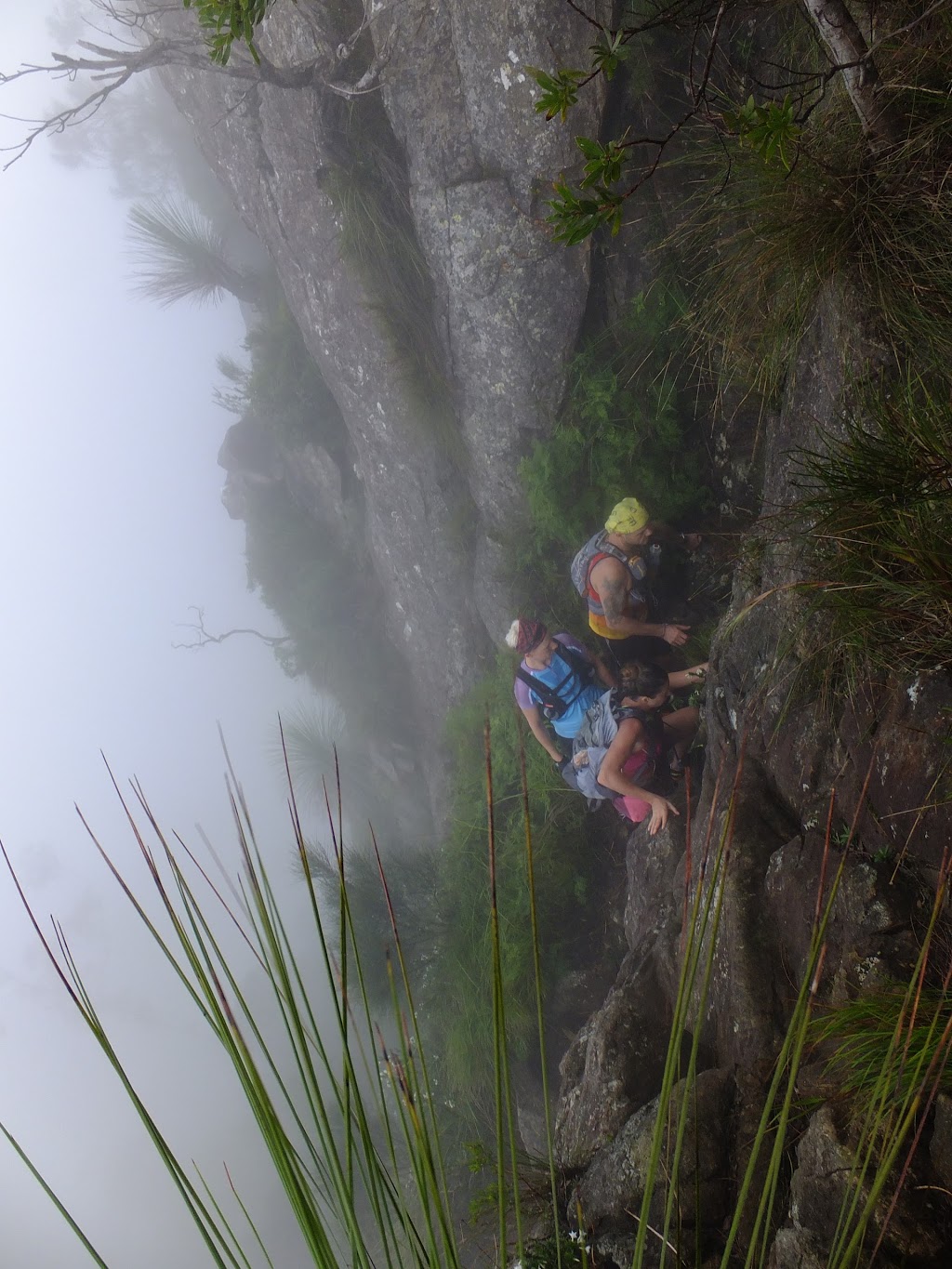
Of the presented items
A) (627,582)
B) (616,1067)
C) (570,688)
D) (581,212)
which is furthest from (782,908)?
(581,212)

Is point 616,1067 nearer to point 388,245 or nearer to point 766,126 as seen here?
point 766,126

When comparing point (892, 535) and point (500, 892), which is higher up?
point (892, 535)

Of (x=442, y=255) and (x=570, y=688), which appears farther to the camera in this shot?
(x=442, y=255)

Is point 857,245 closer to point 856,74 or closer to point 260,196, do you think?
point 856,74

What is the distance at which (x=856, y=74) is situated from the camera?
206 centimetres

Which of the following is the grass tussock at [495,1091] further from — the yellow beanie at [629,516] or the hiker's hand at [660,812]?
the yellow beanie at [629,516]

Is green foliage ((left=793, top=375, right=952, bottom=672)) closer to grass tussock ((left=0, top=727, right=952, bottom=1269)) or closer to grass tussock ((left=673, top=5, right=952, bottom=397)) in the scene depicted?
grass tussock ((left=673, top=5, right=952, bottom=397))

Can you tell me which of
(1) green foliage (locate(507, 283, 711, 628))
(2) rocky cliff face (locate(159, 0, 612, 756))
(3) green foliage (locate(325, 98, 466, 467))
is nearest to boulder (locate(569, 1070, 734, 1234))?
(1) green foliage (locate(507, 283, 711, 628))

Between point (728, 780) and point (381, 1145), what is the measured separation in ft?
29.0

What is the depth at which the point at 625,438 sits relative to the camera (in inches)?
192

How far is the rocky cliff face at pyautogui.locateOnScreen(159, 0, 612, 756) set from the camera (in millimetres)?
4914

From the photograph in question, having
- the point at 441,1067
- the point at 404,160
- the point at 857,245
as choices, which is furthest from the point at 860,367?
the point at 441,1067

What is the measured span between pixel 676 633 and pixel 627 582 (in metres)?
0.47

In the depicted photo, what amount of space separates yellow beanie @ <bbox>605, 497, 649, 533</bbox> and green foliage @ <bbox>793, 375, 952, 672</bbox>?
83.5 inches
